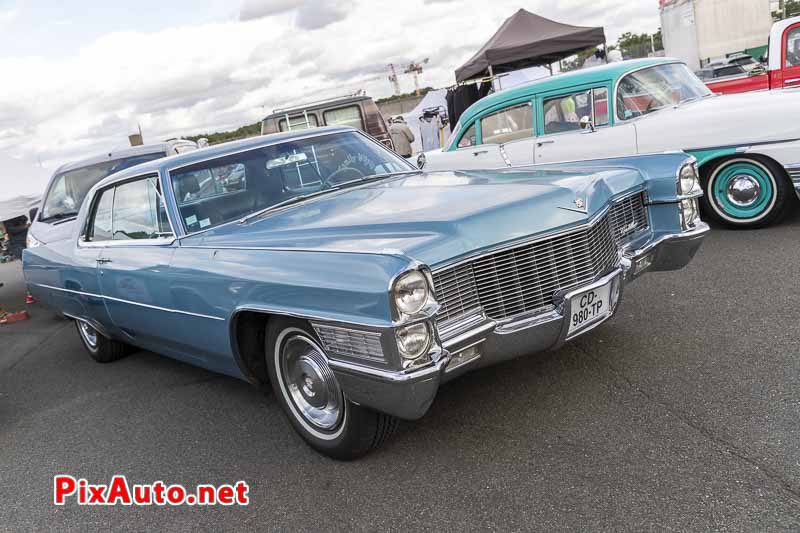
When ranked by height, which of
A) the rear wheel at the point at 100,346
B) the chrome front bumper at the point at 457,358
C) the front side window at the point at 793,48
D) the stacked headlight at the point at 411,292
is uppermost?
the front side window at the point at 793,48

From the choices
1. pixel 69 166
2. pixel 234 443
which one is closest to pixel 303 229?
pixel 234 443

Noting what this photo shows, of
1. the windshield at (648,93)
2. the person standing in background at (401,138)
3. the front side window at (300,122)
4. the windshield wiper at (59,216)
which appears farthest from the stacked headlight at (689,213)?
the person standing in background at (401,138)

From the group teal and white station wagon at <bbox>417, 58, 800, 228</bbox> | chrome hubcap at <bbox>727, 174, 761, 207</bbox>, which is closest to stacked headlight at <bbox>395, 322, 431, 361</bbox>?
teal and white station wagon at <bbox>417, 58, 800, 228</bbox>

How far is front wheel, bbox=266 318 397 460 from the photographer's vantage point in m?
2.92

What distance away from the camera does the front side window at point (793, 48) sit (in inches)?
331

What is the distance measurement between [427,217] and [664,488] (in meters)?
1.37

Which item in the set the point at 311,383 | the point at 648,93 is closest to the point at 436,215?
the point at 311,383

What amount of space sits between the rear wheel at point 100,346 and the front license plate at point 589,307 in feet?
12.3

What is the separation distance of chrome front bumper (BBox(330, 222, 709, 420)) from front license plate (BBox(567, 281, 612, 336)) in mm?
23

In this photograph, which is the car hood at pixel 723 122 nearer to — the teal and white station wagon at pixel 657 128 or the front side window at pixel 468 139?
the teal and white station wagon at pixel 657 128

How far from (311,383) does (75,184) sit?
20.3ft

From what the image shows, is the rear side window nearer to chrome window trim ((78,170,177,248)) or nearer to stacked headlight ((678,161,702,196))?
chrome window trim ((78,170,177,248))

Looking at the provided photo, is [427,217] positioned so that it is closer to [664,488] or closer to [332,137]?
[664,488]

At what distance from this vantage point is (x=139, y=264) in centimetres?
392
